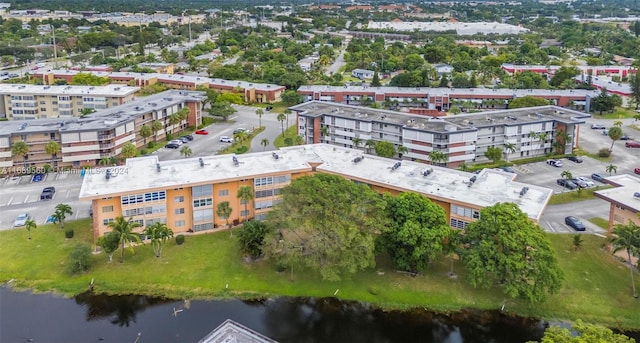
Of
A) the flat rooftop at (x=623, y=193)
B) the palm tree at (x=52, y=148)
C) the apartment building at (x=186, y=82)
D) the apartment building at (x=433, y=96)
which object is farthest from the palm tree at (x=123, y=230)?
the apartment building at (x=186, y=82)

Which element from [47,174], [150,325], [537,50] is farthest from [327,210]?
[537,50]

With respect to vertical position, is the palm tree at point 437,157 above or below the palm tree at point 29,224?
above

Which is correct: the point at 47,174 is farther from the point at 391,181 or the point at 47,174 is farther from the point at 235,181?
the point at 391,181

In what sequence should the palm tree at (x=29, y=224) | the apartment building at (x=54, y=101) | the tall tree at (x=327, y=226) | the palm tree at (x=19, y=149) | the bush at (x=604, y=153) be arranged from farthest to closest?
1. the apartment building at (x=54, y=101)
2. the bush at (x=604, y=153)
3. the palm tree at (x=19, y=149)
4. the palm tree at (x=29, y=224)
5. the tall tree at (x=327, y=226)

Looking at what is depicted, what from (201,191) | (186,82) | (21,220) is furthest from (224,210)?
(186,82)

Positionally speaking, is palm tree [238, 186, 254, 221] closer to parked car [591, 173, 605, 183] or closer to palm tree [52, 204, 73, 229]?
palm tree [52, 204, 73, 229]

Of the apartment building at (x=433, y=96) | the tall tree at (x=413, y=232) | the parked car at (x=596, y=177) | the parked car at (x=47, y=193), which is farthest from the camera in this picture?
the apartment building at (x=433, y=96)

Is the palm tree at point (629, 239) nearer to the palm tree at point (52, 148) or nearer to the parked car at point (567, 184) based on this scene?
the parked car at point (567, 184)

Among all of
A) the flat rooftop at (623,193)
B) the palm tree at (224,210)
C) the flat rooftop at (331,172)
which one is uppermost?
the flat rooftop at (331,172)
